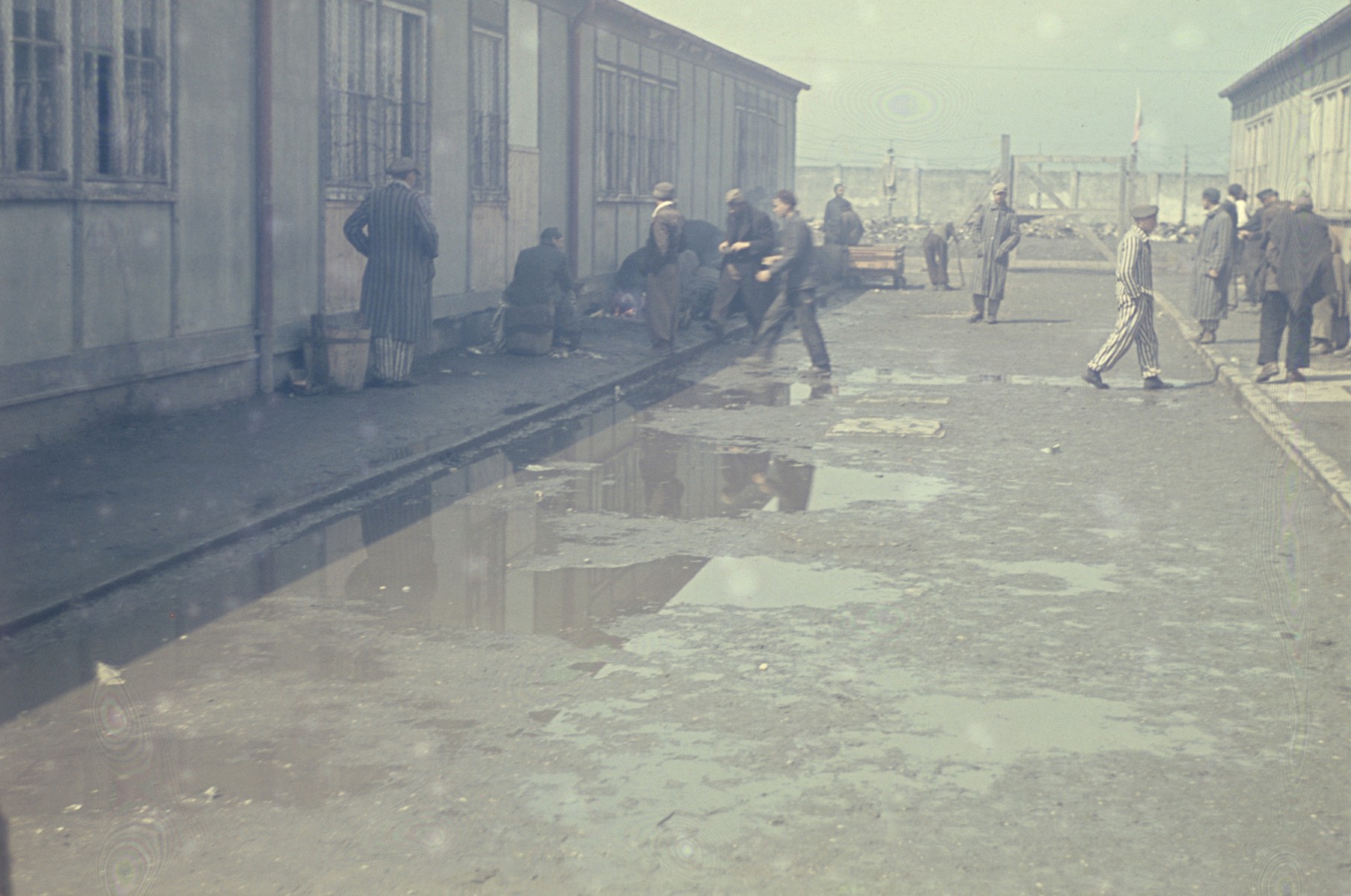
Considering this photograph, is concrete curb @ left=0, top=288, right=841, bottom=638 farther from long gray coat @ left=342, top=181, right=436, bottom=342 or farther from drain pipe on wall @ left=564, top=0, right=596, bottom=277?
drain pipe on wall @ left=564, top=0, right=596, bottom=277

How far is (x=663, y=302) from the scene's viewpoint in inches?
679

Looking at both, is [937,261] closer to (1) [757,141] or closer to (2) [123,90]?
(1) [757,141]

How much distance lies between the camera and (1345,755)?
505 cm

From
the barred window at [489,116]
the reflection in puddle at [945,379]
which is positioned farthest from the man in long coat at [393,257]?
the reflection in puddle at [945,379]

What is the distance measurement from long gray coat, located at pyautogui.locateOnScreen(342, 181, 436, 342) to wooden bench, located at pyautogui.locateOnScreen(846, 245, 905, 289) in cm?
1830

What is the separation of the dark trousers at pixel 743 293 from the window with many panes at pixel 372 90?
3578 mm

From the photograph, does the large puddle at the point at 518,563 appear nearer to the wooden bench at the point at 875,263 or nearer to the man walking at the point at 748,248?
the man walking at the point at 748,248

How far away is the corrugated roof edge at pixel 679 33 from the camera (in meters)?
22.5

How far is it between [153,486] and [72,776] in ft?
14.7

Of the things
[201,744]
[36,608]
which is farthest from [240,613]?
[201,744]

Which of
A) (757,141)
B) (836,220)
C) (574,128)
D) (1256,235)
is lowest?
(1256,235)

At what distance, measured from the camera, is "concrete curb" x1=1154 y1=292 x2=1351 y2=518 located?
9.60 metres

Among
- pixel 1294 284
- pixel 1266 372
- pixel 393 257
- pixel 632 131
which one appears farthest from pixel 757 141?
pixel 393 257

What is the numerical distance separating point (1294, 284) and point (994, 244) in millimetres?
7466
